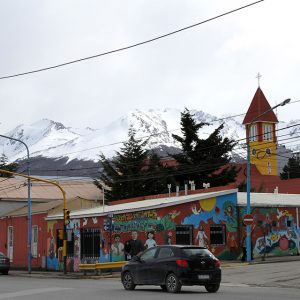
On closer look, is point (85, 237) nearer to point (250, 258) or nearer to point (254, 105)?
point (250, 258)

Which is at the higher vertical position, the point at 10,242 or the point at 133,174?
the point at 133,174

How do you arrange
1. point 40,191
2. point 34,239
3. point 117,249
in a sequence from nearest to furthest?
point 117,249 < point 34,239 < point 40,191

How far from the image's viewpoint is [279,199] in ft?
143

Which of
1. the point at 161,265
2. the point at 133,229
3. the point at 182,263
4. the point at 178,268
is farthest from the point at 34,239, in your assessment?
the point at 182,263

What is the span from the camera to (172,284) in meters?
19.7

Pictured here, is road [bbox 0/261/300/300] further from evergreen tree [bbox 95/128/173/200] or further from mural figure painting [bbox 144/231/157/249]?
evergreen tree [bbox 95/128/173/200]

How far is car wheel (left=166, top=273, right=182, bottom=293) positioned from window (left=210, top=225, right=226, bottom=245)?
1863 cm

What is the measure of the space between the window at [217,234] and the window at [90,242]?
683 centimetres

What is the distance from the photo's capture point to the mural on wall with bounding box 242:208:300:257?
39875mm

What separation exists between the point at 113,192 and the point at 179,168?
309 inches

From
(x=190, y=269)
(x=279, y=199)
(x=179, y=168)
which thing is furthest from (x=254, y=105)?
(x=190, y=269)

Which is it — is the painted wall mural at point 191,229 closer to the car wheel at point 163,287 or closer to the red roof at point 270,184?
the car wheel at point 163,287

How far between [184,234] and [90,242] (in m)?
5.85

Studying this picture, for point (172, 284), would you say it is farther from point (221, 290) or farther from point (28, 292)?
point (28, 292)
